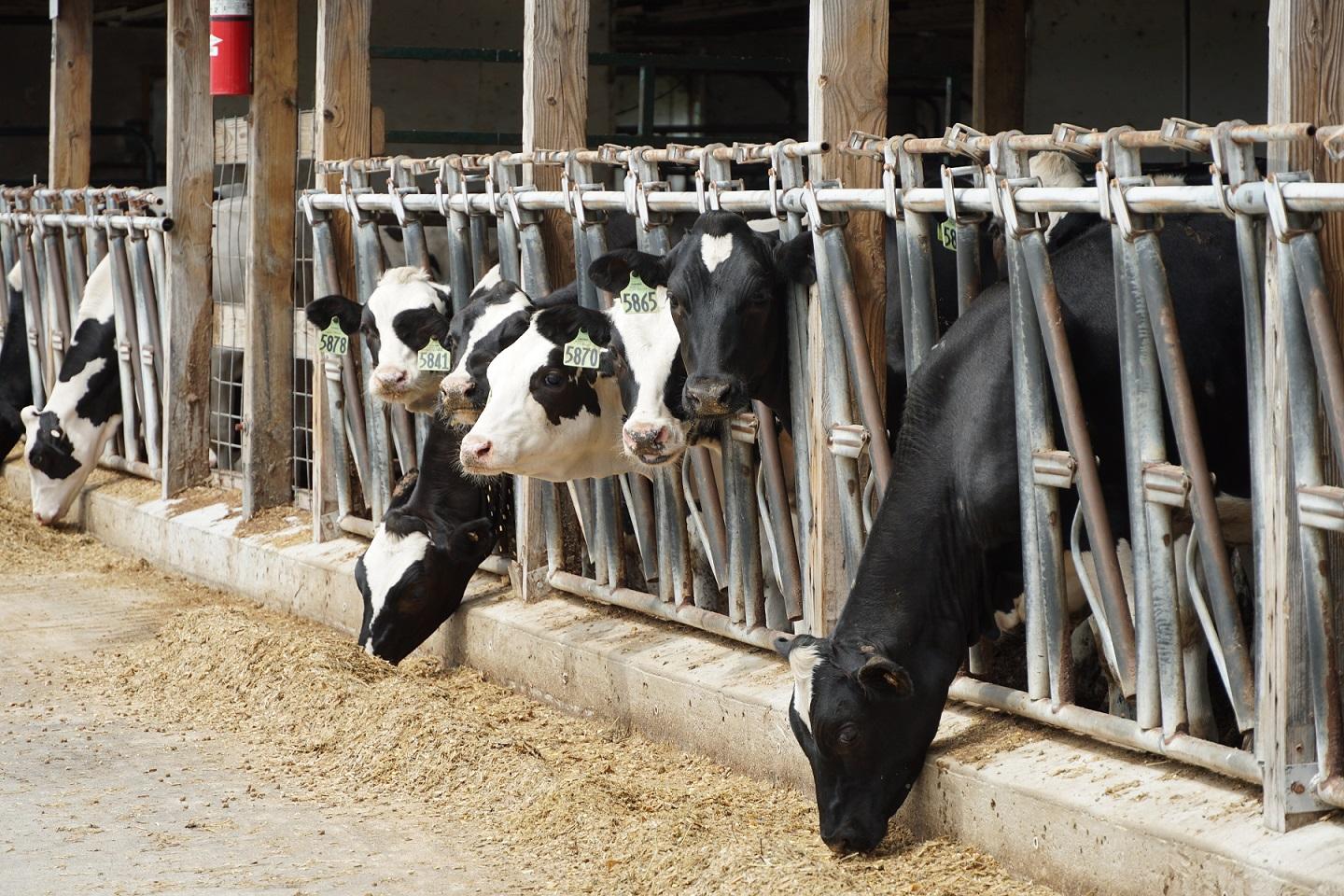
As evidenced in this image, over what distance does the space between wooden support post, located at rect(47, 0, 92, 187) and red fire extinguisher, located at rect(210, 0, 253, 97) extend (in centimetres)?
278

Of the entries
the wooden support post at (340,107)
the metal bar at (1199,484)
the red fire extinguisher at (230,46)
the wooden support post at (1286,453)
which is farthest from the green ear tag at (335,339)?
the wooden support post at (1286,453)

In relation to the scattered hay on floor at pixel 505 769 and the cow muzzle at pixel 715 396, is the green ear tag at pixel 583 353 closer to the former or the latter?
the cow muzzle at pixel 715 396

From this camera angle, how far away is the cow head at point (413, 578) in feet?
20.5

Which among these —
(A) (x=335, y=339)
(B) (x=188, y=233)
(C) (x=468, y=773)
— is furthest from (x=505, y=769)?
(B) (x=188, y=233)

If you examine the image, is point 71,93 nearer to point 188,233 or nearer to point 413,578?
point 188,233

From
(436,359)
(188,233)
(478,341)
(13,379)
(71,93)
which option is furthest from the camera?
(13,379)

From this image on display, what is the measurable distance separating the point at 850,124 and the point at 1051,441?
3.85 ft

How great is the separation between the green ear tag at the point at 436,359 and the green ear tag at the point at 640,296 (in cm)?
115

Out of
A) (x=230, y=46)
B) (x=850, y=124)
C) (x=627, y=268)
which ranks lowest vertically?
(x=627, y=268)

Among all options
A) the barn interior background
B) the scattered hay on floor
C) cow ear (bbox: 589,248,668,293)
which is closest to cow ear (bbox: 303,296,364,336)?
the barn interior background

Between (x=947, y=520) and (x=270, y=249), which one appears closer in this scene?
(x=947, y=520)

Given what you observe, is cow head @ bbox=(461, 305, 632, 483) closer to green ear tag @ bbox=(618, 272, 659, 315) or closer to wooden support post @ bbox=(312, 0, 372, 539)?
green ear tag @ bbox=(618, 272, 659, 315)

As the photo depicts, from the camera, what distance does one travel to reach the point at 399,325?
6.40m

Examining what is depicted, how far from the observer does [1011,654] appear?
5203 mm
